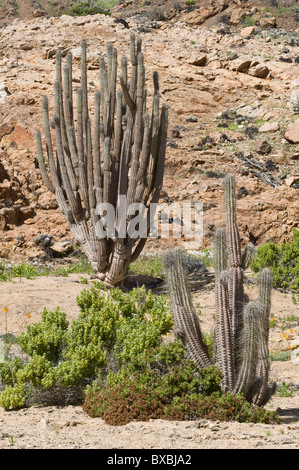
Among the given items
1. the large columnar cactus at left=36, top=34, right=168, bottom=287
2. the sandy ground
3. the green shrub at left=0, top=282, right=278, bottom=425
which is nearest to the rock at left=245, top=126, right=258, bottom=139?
the large columnar cactus at left=36, top=34, right=168, bottom=287

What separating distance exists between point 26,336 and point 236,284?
2011mm

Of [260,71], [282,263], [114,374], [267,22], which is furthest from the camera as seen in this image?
[267,22]

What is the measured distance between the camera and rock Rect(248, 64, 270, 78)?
2045 cm

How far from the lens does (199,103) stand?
1966 centimetres

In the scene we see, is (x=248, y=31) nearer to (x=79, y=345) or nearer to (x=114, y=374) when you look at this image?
(x=79, y=345)

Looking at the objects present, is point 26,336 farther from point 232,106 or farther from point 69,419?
point 232,106

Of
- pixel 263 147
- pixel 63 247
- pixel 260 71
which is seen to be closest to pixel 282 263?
pixel 63 247

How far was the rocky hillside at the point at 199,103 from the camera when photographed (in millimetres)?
14516

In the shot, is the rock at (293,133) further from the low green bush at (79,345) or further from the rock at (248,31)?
the low green bush at (79,345)

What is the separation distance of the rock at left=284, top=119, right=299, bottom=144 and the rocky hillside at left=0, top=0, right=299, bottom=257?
0.03m

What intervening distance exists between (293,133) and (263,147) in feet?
A: 3.50

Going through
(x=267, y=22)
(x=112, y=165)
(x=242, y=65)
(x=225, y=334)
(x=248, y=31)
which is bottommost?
(x=225, y=334)

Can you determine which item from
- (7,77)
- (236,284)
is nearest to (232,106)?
(7,77)

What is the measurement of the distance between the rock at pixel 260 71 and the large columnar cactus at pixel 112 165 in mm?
11641
